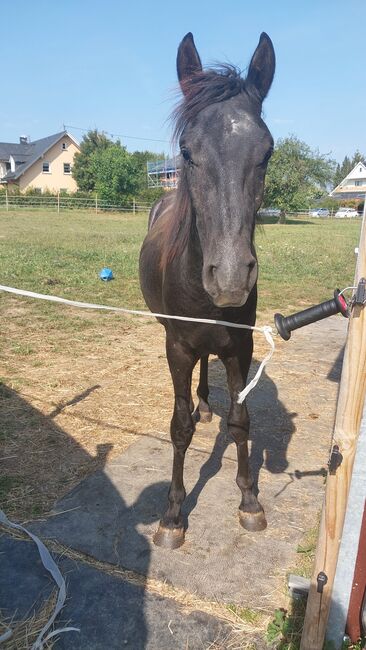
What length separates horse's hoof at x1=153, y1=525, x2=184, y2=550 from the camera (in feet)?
8.99

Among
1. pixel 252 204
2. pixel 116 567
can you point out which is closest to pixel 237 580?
pixel 116 567

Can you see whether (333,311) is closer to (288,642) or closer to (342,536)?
(342,536)

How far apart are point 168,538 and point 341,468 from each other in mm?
1330

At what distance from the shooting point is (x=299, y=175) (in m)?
51.9

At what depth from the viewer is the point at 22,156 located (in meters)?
60.7

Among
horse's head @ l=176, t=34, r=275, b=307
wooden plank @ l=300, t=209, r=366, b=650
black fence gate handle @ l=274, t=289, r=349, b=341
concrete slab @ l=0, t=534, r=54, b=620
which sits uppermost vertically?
horse's head @ l=176, t=34, r=275, b=307

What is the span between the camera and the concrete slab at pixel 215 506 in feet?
8.38

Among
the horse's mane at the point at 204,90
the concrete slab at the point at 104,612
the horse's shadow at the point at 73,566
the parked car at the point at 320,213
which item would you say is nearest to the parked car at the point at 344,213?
the parked car at the point at 320,213

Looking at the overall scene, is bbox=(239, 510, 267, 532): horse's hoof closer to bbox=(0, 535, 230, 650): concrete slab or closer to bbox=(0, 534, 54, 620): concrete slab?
bbox=(0, 535, 230, 650): concrete slab

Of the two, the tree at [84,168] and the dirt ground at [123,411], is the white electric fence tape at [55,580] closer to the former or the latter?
the dirt ground at [123,411]

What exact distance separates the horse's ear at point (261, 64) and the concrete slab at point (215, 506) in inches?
97.6

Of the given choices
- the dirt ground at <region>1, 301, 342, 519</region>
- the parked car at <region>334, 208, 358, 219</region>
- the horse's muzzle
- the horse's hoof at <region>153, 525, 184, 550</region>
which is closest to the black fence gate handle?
the horse's muzzle

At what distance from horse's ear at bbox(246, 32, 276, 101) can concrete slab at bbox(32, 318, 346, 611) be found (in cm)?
248

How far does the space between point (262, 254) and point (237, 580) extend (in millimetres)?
14633
